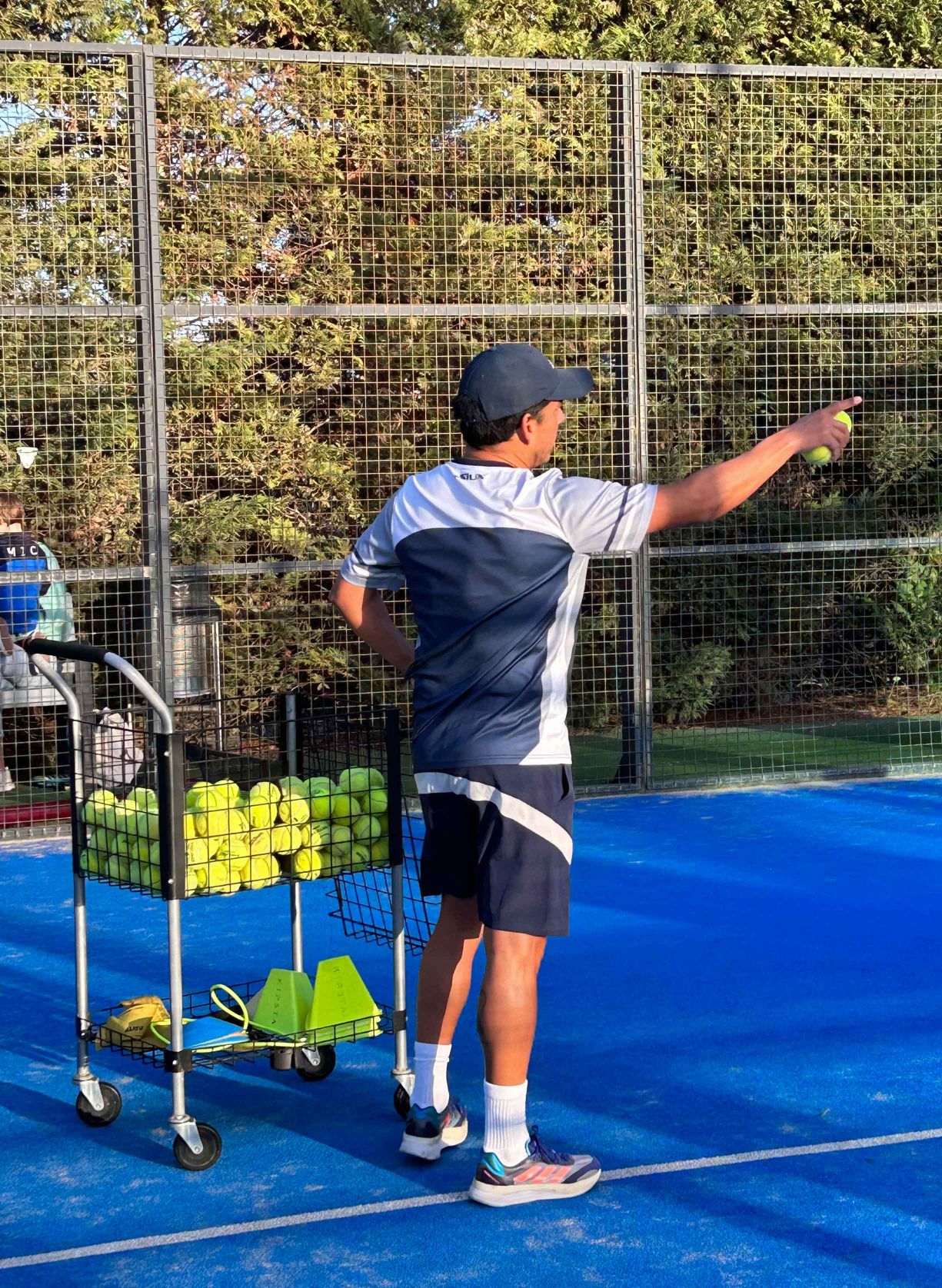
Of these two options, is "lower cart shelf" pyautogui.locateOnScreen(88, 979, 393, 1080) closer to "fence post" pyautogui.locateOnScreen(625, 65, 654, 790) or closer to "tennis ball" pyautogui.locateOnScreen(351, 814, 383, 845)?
"tennis ball" pyautogui.locateOnScreen(351, 814, 383, 845)

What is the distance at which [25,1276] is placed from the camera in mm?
3459

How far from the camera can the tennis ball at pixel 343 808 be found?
4375mm

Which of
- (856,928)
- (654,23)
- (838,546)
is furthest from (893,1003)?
(654,23)

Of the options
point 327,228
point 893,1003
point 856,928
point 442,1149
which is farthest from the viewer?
point 327,228

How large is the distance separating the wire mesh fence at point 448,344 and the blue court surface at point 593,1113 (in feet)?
8.48

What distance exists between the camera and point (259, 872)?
14.0ft

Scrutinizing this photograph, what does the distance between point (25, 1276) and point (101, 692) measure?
6.28m

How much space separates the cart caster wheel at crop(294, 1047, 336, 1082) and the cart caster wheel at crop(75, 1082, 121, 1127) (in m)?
0.55

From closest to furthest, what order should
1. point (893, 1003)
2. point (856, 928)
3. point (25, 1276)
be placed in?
point (25, 1276), point (893, 1003), point (856, 928)

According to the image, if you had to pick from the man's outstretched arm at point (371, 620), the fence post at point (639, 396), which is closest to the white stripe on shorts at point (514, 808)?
the man's outstretched arm at point (371, 620)

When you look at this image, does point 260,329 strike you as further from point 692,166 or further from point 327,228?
point 692,166

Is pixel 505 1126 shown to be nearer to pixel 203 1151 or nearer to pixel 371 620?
pixel 203 1151

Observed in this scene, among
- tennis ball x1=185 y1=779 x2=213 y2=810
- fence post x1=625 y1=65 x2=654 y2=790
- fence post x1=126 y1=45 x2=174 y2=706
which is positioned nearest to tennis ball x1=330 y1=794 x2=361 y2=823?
tennis ball x1=185 y1=779 x2=213 y2=810

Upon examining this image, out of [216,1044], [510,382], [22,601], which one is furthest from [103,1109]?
[22,601]
